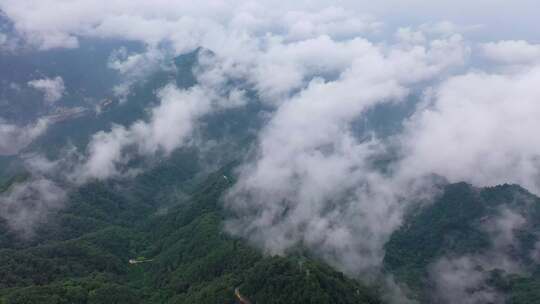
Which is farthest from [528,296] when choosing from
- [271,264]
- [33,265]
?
[33,265]

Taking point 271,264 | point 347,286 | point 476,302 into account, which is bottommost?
point 476,302

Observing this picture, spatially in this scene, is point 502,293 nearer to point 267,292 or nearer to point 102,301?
point 267,292

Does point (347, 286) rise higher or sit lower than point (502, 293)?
higher

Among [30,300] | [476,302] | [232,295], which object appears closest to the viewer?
[30,300]

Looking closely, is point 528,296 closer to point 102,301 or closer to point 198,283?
point 198,283

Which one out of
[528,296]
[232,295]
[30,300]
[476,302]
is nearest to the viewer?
Answer: [30,300]

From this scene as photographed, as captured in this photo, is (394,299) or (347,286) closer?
(347,286)

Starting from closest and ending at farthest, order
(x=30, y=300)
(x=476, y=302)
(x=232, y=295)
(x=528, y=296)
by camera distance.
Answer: (x=30, y=300) → (x=232, y=295) → (x=528, y=296) → (x=476, y=302)

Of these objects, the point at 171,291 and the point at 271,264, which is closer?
the point at 271,264

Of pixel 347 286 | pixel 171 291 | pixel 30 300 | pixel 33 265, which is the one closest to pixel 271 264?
pixel 347 286
